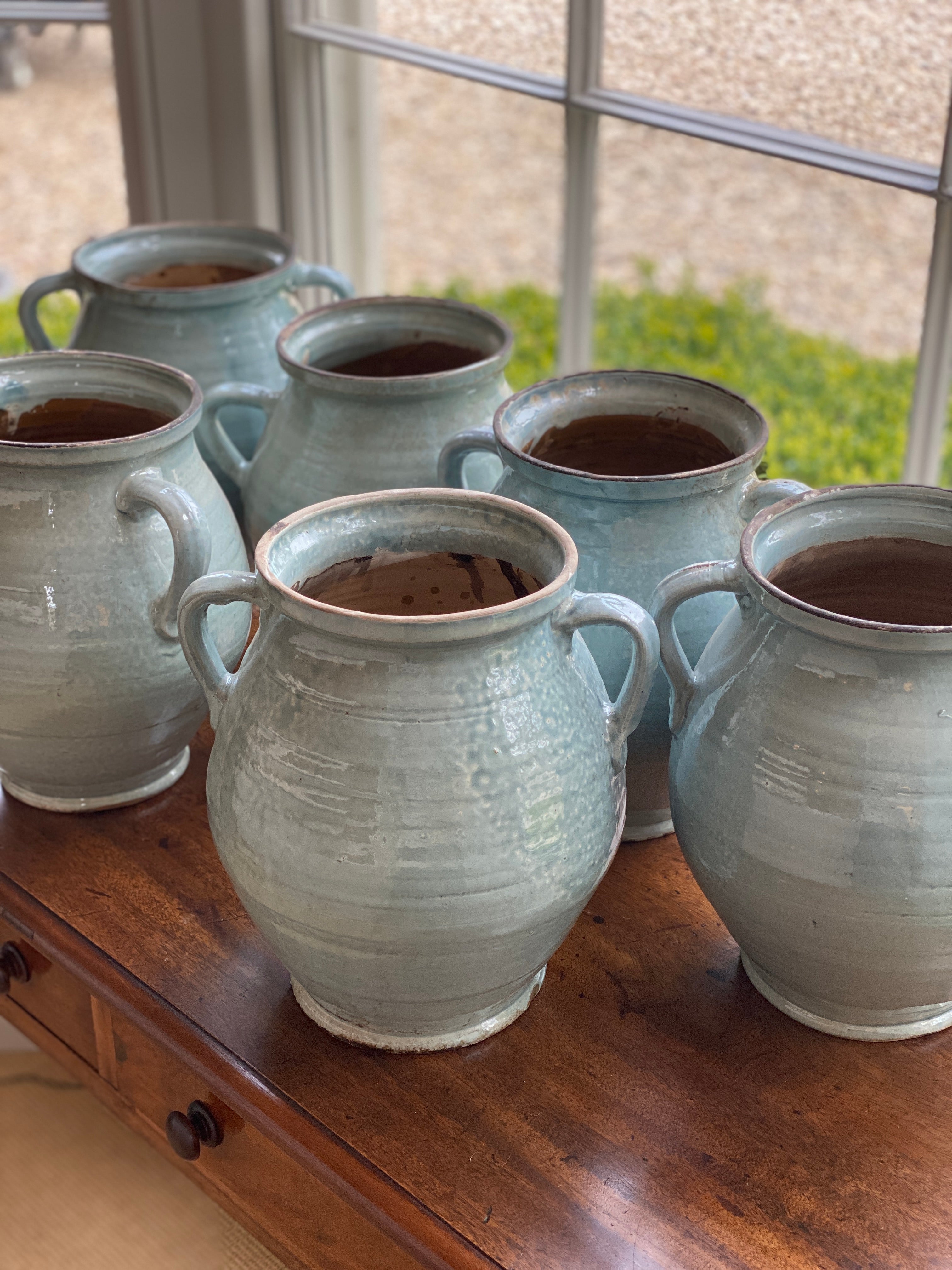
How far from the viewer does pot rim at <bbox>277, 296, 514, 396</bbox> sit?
2.77ft

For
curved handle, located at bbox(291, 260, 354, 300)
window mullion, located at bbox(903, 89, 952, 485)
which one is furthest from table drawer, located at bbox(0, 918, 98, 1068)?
window mullion, located at bbox(903, 89, 952, 485)

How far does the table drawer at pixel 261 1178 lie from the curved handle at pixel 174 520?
0.79 feet

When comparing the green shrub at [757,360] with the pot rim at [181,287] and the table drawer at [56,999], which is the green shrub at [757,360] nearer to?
the pot rim at [181,287]

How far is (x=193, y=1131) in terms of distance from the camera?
2.36ft

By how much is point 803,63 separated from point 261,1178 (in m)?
0.95

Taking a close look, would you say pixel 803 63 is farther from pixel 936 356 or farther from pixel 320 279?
pixel 320 279

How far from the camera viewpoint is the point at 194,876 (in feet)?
2.58

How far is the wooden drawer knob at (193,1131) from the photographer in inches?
28.0

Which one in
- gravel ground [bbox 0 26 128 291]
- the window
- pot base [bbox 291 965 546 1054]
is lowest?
pot base [bbox 291 965 546 1054]

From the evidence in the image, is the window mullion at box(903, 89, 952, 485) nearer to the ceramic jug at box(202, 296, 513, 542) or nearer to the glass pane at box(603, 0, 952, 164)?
the glass pane at box(603, 0, 952, 164)

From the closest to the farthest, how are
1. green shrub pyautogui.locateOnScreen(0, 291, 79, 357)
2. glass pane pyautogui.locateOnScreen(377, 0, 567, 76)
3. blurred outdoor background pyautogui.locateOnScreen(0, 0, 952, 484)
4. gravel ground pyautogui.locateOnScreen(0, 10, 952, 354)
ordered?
1. glass pane pyautogui.locateOnScreen(377, 0, 567, 76)
2. blurred outdoor background pyautogui.locateOnScreen(0, 0, 952, 484)
3. gravel ground pyautogui.locateOnScreen(0, 10, 952, 354)
4. green shrub pyautogui.locateOnScreen(0, 291, 79, 357)

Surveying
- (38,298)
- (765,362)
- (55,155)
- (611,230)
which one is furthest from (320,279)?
(611,230)

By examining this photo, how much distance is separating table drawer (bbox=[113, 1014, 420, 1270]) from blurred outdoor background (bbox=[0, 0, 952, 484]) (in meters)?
0.91

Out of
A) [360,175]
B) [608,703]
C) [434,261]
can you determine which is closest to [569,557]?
[608,703]
